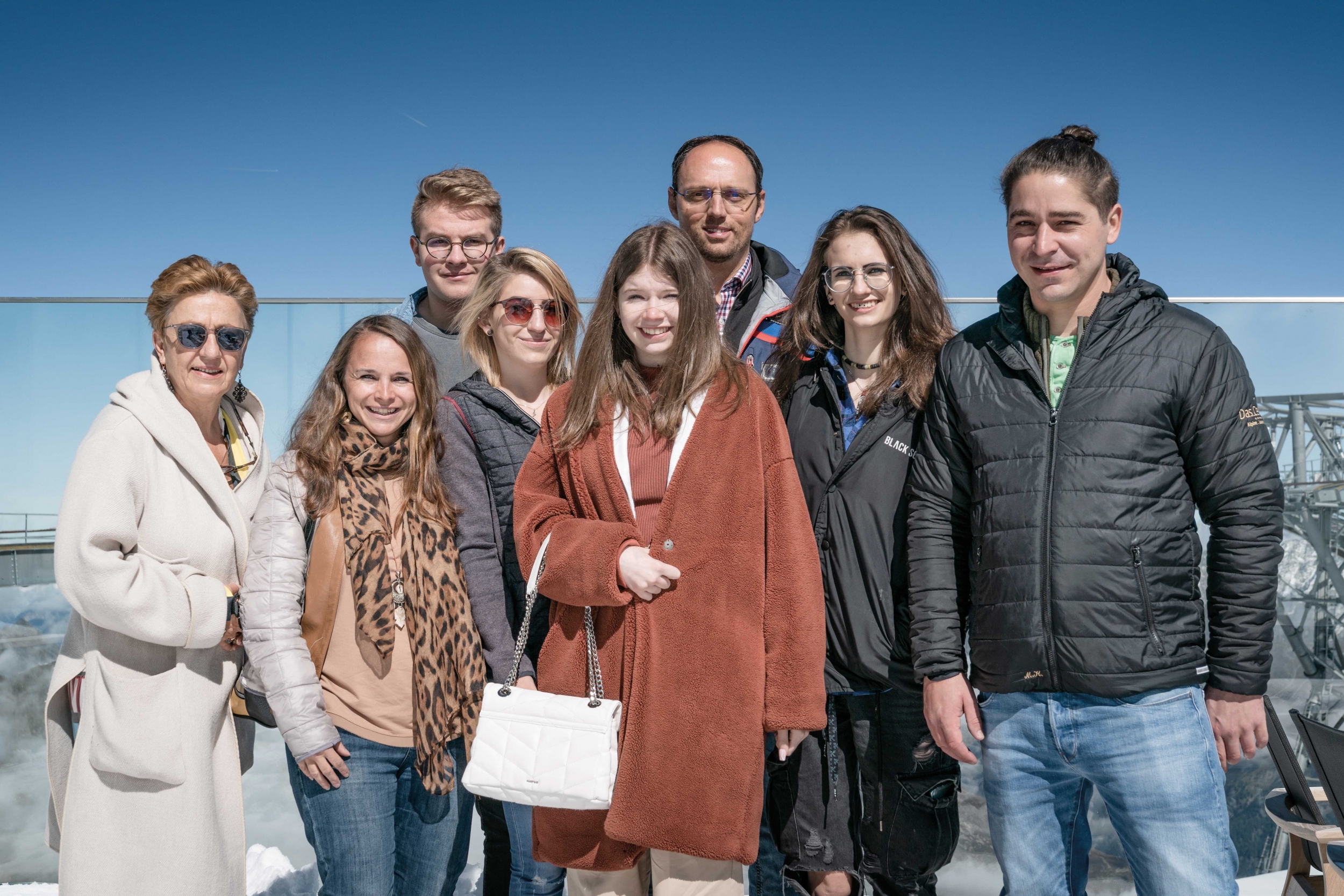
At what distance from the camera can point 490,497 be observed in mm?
2486

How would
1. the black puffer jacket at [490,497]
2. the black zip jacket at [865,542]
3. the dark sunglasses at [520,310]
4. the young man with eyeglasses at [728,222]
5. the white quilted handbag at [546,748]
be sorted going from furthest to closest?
the young man with eyeglasses at [728,222] < the dark sunglasses at [520,310] < the black puffer jacket at [490,497] < the black zip jacket at [865,542] < the white quilted handbag at [546,748]

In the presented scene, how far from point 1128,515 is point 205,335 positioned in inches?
98.6

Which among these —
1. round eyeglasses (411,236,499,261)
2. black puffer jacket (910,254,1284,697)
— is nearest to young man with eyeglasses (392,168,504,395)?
round eyeglasses (411,236,499,261)

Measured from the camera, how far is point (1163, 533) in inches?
79.0

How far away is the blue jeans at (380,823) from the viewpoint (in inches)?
90.9

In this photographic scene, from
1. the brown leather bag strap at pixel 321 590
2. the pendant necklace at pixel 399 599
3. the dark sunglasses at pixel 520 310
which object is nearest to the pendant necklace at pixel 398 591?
the pendant necklace at pixel 399 599

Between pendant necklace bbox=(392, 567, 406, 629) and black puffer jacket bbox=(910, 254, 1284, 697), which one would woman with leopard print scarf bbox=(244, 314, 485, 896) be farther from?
black puffer jacket bbox=(910, 254, 1284, 697)

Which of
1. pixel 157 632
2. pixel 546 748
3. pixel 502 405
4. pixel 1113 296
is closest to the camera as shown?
pixel 546 748

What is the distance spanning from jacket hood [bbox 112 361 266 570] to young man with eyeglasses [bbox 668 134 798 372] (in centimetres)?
172

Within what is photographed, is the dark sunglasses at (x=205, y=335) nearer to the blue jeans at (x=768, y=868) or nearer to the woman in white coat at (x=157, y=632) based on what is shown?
the woman in white coat at (x=157, y=632)

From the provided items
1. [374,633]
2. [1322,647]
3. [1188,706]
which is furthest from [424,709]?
[1322,647]

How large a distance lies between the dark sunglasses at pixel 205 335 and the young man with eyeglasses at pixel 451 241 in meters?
0.77

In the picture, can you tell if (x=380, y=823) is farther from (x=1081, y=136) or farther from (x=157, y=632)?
(x=1081, y=136)

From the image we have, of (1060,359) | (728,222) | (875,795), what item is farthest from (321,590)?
(1060,359)
